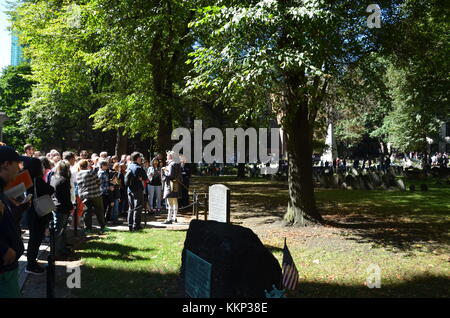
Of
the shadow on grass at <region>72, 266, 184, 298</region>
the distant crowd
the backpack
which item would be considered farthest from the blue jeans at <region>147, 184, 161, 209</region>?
the distant crowd

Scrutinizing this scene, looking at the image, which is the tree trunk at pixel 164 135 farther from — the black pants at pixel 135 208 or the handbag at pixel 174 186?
the black pants at pixel 135 208

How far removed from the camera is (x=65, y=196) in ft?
24.8

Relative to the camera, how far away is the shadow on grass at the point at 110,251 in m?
7.80

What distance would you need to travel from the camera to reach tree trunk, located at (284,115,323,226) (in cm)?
1168

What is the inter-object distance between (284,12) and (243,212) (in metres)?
8.15

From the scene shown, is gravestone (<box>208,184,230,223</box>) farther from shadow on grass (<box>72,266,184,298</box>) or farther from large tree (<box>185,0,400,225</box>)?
large tree (<box>185,0,400,225</box>)

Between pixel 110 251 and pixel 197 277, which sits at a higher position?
pixel 197 277

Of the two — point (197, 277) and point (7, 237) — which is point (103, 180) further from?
point (7, 237)

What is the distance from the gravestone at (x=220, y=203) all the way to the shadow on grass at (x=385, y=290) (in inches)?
96.4

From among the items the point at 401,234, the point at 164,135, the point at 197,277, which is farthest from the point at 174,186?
the point at 197,277

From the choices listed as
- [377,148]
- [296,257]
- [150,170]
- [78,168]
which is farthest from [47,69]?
[377,148]

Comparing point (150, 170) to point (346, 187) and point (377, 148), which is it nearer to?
point (346, 187)

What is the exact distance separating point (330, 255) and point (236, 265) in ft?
15.7

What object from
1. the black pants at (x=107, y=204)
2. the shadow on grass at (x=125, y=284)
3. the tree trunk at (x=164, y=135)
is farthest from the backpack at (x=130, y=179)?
the tree trunk at (x=164, y=135)
